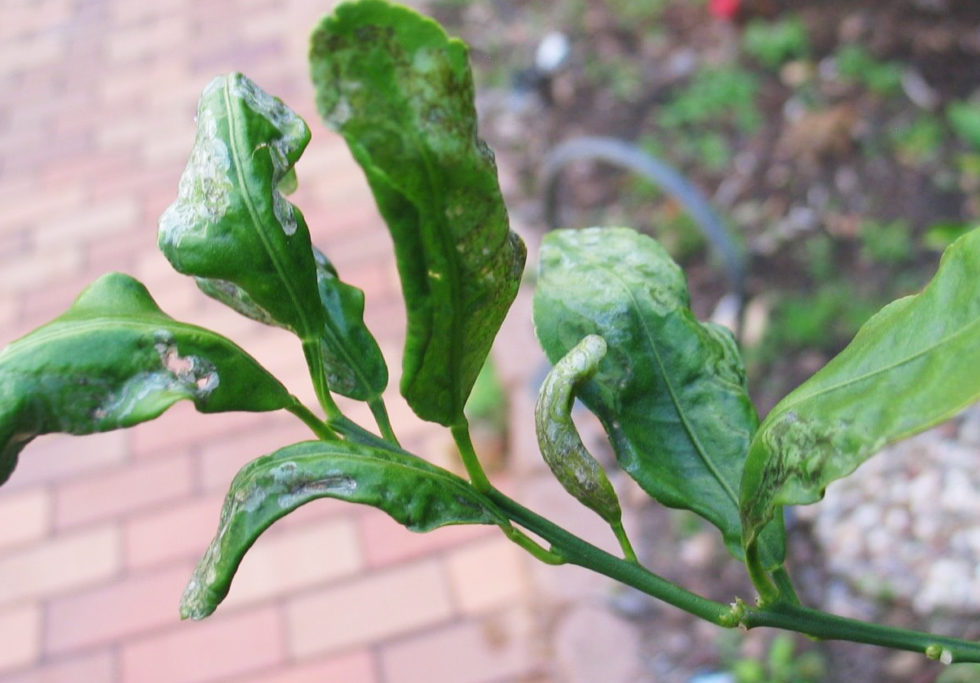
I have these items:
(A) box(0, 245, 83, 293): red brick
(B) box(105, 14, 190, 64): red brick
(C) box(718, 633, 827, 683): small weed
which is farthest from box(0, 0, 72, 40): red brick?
(C) box(718, 633, 827, 683): small weed

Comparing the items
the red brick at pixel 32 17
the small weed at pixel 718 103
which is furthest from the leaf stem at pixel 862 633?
the red brick at pixel 32 17

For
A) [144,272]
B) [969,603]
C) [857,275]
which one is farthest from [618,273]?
[144,272]

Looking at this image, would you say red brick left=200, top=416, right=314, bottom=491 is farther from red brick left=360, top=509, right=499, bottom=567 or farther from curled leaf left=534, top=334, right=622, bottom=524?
curled leaf left=534, top=334, right=622, bottom=524

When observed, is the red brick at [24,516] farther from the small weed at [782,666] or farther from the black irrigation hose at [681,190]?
the small weed at [782,666]

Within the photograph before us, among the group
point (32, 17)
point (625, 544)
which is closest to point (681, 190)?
point (625, 544)

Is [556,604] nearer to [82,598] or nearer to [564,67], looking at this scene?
[82,598]

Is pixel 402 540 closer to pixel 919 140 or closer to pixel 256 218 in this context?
pixel 919 140

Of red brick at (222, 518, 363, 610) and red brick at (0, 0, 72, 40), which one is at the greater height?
red brick at (0, 0, 72, 40)

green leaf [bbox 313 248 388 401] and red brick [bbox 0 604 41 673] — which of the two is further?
red brick [bbox 0 604 41 673]
